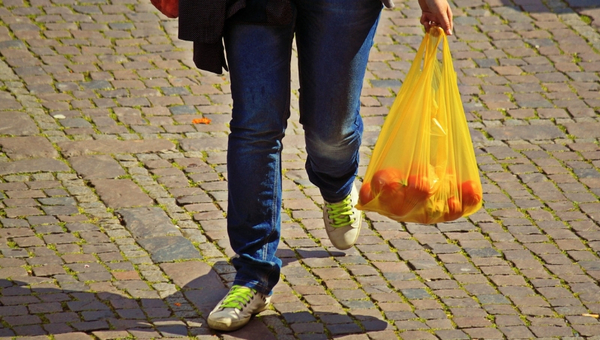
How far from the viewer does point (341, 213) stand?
384cm

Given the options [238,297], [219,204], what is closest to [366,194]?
[238,297]

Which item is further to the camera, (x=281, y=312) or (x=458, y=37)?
(x=458, y=37)

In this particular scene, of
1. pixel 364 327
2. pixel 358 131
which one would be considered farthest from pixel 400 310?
pixel 358 131

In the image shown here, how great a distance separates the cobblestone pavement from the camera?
3465 mm

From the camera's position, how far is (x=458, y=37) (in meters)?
6.35

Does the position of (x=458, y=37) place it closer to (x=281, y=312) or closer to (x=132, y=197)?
(x=132, y=197)

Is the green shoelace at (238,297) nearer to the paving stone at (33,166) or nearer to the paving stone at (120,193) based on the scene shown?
the paving stone at (120,193)

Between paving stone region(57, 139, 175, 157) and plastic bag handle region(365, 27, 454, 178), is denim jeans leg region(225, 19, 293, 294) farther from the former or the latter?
paving stone region(57, 139, 175, 157)

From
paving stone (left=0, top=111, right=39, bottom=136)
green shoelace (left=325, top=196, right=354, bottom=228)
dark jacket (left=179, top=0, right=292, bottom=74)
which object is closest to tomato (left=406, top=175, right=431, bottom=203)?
green shoelace (left=325, top=196, right=354, bottom=228)

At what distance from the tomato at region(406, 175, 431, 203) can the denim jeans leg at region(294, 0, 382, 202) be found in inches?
14.4

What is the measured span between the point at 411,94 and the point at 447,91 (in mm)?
134

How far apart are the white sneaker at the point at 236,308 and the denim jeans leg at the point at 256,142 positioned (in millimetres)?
35

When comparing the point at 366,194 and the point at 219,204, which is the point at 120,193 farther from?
the point at 366,194

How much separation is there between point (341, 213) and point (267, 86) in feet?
2.82
